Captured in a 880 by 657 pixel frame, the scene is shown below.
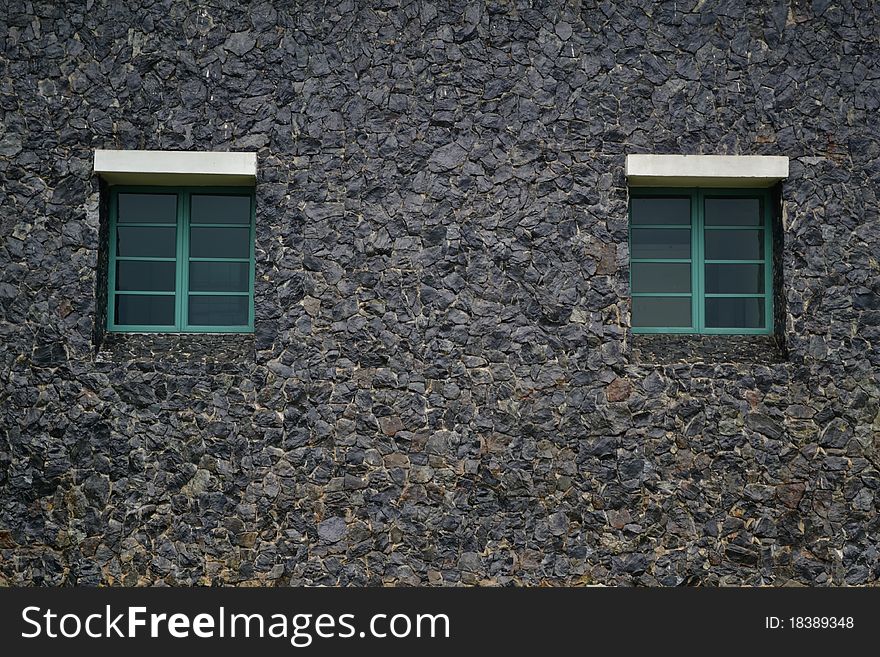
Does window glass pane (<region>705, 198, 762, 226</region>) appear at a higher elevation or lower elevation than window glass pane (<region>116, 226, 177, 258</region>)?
higher

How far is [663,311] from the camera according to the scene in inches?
304

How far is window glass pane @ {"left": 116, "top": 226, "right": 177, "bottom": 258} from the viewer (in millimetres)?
7641

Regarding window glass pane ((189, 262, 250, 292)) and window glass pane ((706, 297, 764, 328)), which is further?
window glass pane ((706, 297, 764, 328))

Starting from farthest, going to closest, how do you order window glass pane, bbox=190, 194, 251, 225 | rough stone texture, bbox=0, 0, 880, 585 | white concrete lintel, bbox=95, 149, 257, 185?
window glass pane, bbox=190, 194, 251, 225 → white concrete lintel, bbox=95, 149, 257, 185 → rough stone texture, bbox=0, 0, 880, 585

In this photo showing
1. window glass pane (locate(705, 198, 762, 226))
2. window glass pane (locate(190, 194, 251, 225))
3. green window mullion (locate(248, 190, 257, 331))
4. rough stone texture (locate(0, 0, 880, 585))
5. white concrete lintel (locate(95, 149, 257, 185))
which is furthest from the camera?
window glass pane (locate(705, 198, 762, 226))

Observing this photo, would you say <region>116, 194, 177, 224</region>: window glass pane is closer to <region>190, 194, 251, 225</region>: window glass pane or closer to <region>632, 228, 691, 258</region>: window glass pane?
<region>190, 194, 251, 225</region>: window glass pane

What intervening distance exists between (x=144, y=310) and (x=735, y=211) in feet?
16.8

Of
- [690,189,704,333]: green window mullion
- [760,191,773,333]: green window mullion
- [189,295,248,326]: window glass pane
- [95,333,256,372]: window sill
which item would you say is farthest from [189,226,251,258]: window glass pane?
[760,191,773,333]: green window mullion

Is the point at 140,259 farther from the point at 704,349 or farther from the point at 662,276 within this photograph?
the point at 704,349

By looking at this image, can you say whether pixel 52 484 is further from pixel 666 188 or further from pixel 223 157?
pixel 666 188

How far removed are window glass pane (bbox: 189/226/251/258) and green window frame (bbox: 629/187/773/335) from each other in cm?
330

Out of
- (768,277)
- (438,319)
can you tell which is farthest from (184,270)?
(768,277)

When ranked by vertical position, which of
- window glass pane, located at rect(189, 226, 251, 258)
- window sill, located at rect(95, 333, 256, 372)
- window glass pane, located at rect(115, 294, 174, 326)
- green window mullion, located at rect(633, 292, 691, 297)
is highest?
window glass pane, located at rect(189, 226, 251, 258)

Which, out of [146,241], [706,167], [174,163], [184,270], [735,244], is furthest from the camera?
[735,244]
